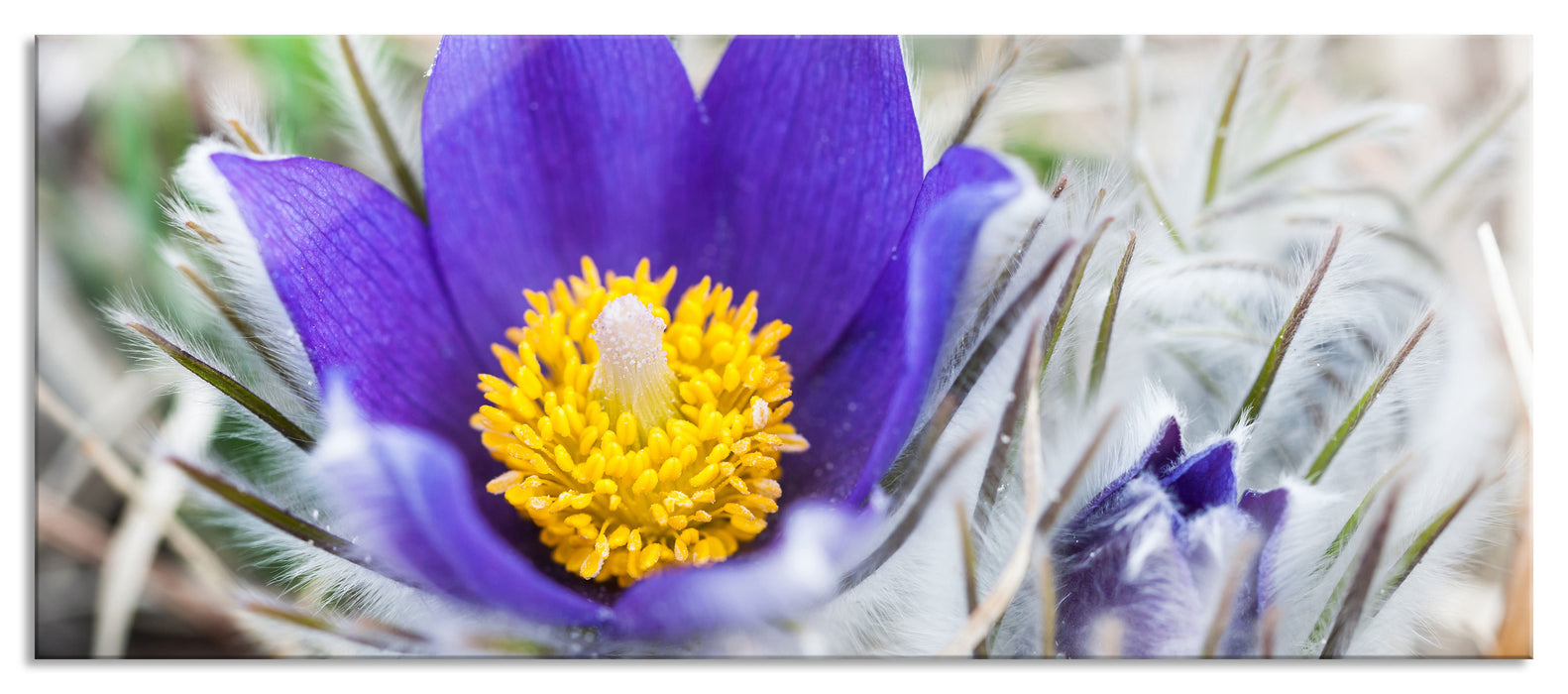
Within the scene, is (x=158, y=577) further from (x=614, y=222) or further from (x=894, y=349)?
(x=894, y=349)

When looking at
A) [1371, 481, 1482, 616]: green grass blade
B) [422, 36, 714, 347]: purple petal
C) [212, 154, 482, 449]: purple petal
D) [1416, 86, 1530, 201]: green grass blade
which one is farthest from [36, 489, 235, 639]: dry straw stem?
[1416, 86, 1530, 201]: green grass blade

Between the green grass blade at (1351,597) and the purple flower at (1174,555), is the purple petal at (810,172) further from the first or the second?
the green grass blade at (1351,597)

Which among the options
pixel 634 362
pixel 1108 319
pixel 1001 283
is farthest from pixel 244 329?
pixel 1108 319

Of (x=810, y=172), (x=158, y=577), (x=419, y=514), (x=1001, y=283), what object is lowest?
(x=158, y=577)

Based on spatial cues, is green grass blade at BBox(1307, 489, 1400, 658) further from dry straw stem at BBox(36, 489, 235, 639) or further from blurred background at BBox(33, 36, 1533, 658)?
dry straw stem at BBox(36, 489, 235, 639)

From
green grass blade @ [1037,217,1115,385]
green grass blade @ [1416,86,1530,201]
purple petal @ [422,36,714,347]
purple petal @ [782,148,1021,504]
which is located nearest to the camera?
purple petal @ [782,148,1021,504]
